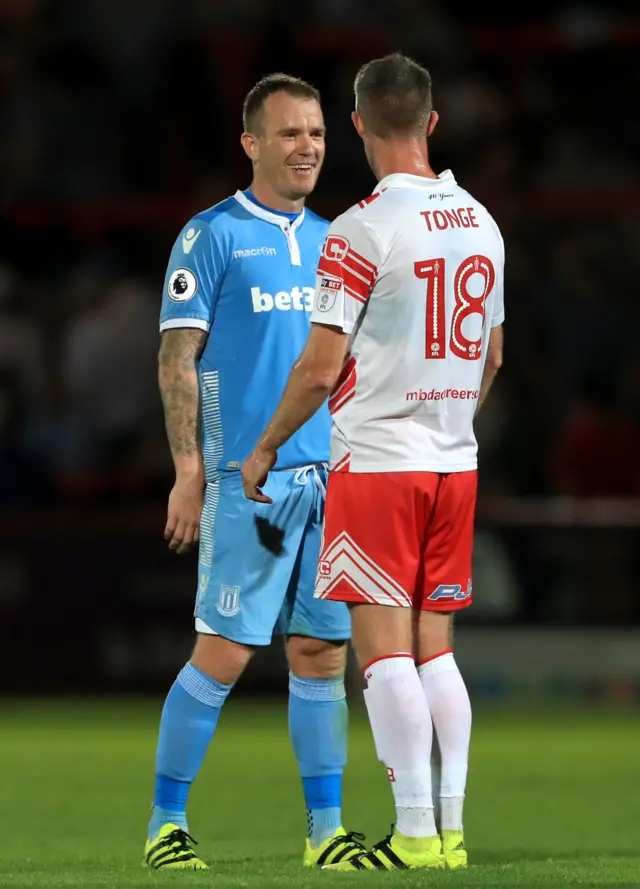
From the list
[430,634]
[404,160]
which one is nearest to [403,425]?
[430,634]

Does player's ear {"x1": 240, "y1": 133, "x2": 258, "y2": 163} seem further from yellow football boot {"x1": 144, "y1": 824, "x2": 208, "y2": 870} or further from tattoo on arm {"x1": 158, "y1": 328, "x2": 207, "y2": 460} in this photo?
yellow football boot {"x1": 144, "y1": 824, "x2": 208, "y2": 870}

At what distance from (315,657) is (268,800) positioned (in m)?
2.23

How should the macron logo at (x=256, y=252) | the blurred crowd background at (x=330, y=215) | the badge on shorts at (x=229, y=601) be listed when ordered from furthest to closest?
the blurred crowd background at (x=330, y=215), the macron logo at (x=256, y=252), the badge on shorts at (x=229, y=601)

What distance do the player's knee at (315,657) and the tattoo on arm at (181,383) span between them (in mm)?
698

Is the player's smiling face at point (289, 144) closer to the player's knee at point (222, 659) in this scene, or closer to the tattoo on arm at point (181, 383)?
the tattoo on arm at point (181, 383)

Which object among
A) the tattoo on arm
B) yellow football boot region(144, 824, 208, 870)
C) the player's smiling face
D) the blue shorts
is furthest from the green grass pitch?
the player's smiling face

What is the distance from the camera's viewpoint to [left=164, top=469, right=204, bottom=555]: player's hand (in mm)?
5477

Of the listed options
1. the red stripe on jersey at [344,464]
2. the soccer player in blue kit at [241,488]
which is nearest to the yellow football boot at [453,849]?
the soccer player in blue kit at [241,488]

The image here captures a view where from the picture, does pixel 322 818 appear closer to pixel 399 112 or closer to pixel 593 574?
pixel 399 112

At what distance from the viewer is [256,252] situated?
555cm

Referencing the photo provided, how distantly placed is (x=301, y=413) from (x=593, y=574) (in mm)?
6365

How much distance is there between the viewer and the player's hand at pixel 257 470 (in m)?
4.89

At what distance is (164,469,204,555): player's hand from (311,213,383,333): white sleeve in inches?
38.8

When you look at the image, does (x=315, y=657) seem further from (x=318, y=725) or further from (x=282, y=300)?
(x=282, y=300)
